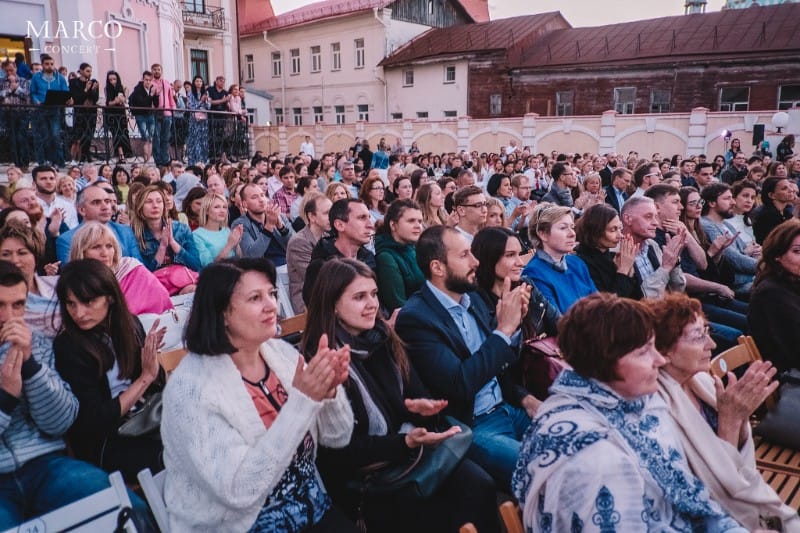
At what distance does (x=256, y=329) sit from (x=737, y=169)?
13.2 metres

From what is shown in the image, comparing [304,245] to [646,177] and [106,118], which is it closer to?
[646,177]

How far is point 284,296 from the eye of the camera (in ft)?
16.6

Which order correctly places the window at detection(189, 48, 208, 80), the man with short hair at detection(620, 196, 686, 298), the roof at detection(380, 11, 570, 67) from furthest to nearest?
1. the roof at detection(380, 11, 570, 67)
2. the window at detection(189, 48, 208, 80)
3. the man with short hair at detection(620, 196, 686, 298)

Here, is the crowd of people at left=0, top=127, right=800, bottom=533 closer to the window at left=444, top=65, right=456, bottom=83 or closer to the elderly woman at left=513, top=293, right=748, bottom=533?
the elderly woman at left=513, top=293, right=748, bottom=533

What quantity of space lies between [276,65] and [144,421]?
40.4 meters

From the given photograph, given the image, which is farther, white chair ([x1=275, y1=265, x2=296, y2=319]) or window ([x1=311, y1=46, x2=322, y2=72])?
window ([x1=311, y1=46, x2=322, y2=72])

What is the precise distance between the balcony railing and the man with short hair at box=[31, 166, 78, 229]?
22543 mm

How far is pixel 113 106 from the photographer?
37.2ft

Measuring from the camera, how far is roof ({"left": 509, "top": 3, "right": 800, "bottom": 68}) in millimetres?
25172

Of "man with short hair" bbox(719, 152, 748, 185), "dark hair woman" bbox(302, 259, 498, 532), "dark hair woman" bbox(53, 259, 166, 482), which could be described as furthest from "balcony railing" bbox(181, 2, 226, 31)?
"dark hair woman" bbox(302, 259, 498, 532)

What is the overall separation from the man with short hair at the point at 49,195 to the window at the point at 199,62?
23914 mm

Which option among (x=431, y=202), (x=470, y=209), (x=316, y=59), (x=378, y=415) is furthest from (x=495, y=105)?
(x=378, y=415)

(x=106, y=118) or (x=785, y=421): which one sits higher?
(x=106, y=118)

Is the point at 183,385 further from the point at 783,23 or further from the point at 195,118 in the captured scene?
the point at 783,23
